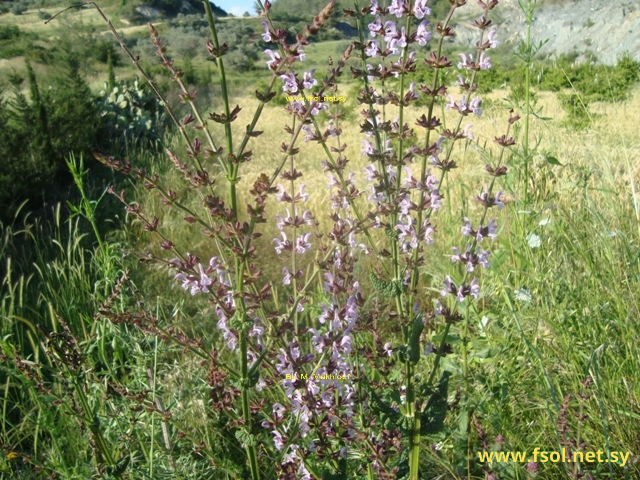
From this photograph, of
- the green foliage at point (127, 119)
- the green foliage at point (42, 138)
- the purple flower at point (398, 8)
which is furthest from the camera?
the green foliage at point (127, 119)

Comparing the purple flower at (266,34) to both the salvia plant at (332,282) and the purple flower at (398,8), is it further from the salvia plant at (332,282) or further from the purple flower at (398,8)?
the purple flower at (398,8)

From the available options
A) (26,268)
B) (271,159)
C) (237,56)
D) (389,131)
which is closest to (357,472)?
(389,131)

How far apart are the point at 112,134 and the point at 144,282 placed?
4.75 metres

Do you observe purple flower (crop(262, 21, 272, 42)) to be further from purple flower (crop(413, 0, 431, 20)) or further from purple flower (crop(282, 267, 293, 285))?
purple flower (crop(282, 267, 293, 285))

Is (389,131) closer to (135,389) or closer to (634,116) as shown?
(135,389)

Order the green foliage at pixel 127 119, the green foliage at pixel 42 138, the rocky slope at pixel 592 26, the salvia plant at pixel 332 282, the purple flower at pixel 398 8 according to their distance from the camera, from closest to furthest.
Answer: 1. the salvia plant at pixel 332 282
2. the purple flower at pixel 398 8
3. the green foliage at pixel 42 138
4. the green foliage at pixel 127 119
5. the rocky slope at pixel 592 26

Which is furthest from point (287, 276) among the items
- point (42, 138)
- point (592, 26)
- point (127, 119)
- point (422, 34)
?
point (592, 26)

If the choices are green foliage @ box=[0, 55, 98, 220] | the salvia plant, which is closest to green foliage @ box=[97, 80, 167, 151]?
green foliage @ box=[0, 55, 98, 220]

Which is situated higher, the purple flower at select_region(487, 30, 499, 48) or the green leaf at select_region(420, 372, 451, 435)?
the purple flower at select_region(487, 30, 499, 48)

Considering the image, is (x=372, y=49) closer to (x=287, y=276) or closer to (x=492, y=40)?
(x=492, y=40)

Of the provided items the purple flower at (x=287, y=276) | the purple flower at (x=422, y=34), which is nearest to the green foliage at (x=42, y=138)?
the purple flower at (x=287, y=276)

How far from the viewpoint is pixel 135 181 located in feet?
19.9

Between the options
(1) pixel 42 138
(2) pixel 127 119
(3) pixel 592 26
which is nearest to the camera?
(1) pixel 42 138

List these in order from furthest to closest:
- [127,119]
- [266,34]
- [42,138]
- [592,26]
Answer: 1. [592,26]
2. [127,119]
3. [42,138]
4. [266,34]
